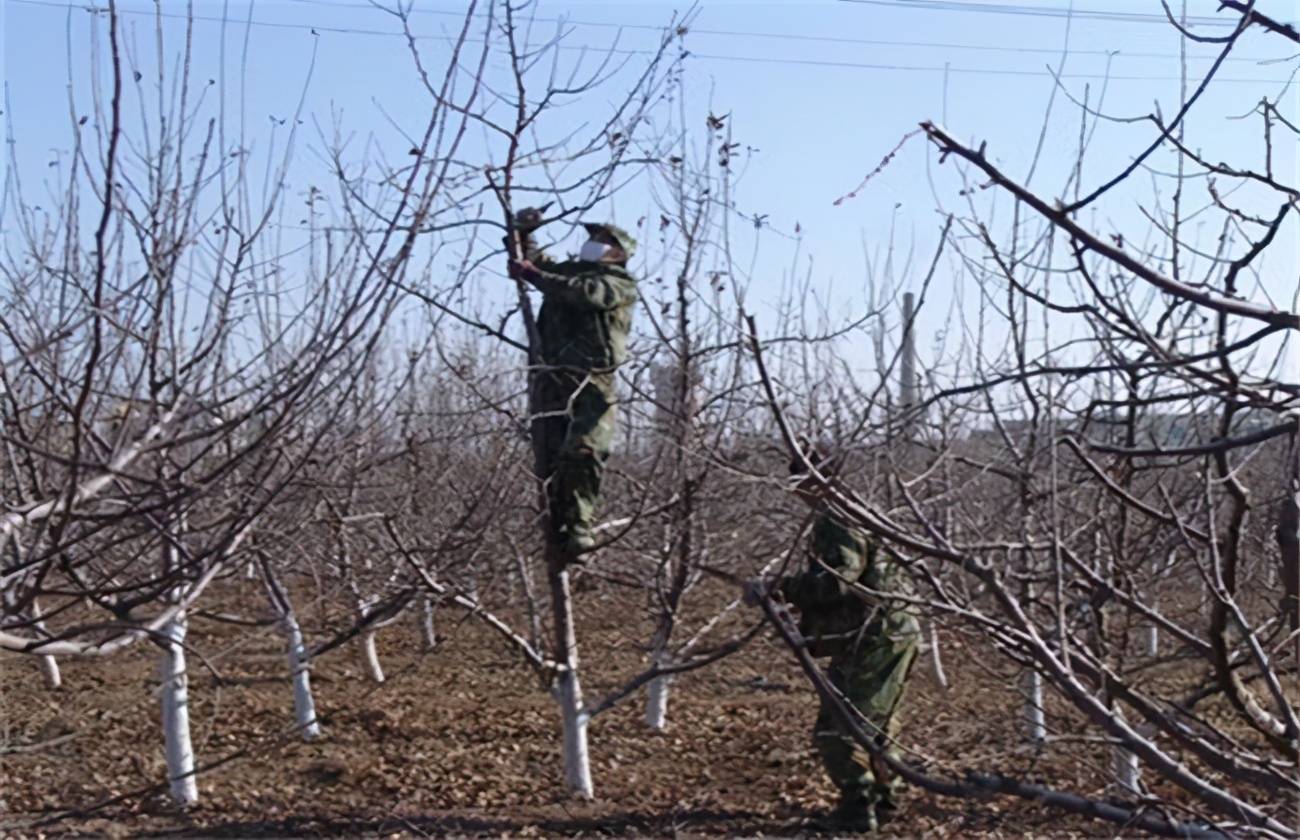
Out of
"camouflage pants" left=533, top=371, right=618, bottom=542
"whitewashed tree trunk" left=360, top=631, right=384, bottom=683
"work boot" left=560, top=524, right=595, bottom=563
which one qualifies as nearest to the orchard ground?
"whitewashed tree trunk" left=360, top=631, right=384, bottom=683

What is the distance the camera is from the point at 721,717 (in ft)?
33.7

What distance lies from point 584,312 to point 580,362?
234 millimetres

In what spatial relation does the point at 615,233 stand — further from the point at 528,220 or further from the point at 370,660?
the point at 370,660

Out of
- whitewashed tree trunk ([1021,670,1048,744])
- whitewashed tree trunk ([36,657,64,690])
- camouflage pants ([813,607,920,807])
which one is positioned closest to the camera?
whitewashed tree trunk ([1021,670,1048,744])

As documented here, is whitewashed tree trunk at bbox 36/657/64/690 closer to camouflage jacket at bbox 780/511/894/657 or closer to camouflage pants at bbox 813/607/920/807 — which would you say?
camouflage pants at bbox 813/607/920/807

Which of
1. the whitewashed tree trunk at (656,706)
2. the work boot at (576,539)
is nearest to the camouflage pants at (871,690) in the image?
the work boot at (576,539)

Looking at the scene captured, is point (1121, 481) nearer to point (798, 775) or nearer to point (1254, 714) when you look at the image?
point (1254, 714)

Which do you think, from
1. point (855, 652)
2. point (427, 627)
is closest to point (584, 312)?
point (855, 652)

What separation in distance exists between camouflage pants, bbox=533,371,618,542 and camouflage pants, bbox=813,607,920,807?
4.58 ft

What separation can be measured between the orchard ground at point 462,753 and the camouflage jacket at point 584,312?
1912mm

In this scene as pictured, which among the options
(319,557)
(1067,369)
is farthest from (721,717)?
(1067,369)

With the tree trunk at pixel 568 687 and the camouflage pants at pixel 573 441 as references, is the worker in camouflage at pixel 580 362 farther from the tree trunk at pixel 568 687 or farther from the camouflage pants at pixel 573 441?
the tree trunk at pixel 568 687

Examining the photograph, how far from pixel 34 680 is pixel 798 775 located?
7141mm

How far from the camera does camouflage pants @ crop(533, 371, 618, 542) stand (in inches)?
242
